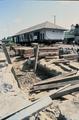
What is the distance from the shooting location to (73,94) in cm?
620

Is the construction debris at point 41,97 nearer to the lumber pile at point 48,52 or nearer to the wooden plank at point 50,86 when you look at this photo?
the wooden plank at point 50,86

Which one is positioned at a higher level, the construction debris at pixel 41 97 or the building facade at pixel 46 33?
the construction debris at pixel 41 97

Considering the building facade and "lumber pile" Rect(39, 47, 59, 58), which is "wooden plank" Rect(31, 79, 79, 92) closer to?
"lumber pile" Rect(39, 47, 59, 58)

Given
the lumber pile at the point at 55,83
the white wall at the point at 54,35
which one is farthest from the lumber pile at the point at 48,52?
the white wall at the point at 54,35

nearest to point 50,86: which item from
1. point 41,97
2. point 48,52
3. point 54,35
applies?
point 41,97

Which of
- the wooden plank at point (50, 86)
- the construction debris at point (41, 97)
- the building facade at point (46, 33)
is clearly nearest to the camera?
the construction debris at point (41, 97)

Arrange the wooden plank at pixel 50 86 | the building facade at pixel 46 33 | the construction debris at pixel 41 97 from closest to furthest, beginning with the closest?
the construction debris at pixel 41 97, the wooden plank at pixel 50 86, the building facade at pixel 46 33

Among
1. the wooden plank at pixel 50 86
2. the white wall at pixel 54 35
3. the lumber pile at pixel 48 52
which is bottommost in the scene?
the white wall at pixel 54 35

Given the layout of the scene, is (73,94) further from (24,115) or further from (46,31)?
(46,31)

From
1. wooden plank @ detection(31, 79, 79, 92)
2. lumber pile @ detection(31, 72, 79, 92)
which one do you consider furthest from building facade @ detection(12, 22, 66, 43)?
wooden plank @ detection(31, 79, 79, 92)

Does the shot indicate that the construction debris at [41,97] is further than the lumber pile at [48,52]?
No

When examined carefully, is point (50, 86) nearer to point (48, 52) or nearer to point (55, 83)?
point (55, 83)

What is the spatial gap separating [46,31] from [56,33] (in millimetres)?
2196

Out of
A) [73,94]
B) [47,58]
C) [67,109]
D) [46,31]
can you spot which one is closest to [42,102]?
[67,109]
